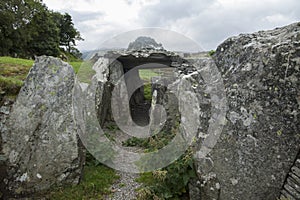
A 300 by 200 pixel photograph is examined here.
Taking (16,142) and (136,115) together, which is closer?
(16,142)

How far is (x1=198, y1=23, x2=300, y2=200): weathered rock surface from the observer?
3916 millimetres

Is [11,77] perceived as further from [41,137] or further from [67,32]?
[67,32]

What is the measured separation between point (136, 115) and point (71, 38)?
20467 mm

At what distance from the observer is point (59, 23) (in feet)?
93.9

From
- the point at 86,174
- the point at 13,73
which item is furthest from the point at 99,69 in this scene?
the point at 86,174

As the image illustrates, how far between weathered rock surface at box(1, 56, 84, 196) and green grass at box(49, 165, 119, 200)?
0.19 metres

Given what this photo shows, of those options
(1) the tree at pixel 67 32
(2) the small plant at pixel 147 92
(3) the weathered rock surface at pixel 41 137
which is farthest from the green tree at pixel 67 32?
(3) the weathered rock surface at pixel 41 137

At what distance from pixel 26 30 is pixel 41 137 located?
68.7ft

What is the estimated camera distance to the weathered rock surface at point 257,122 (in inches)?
154

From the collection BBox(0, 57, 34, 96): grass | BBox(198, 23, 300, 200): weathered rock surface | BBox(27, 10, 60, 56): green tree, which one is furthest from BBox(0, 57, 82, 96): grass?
BBox(27, 10, 60, 56): green tree

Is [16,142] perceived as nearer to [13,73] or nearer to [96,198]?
[96,198]

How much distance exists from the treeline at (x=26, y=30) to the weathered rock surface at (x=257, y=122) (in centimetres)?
2150

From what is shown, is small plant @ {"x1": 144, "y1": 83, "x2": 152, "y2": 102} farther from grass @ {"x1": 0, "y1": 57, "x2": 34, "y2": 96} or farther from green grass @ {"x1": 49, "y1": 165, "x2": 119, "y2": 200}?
green grass @ {"x1": 49, "y1": 165, "x2": 119, "y2": 200}

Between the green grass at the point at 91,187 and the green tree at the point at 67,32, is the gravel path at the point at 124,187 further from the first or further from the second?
the green tree at the point at 67,32
